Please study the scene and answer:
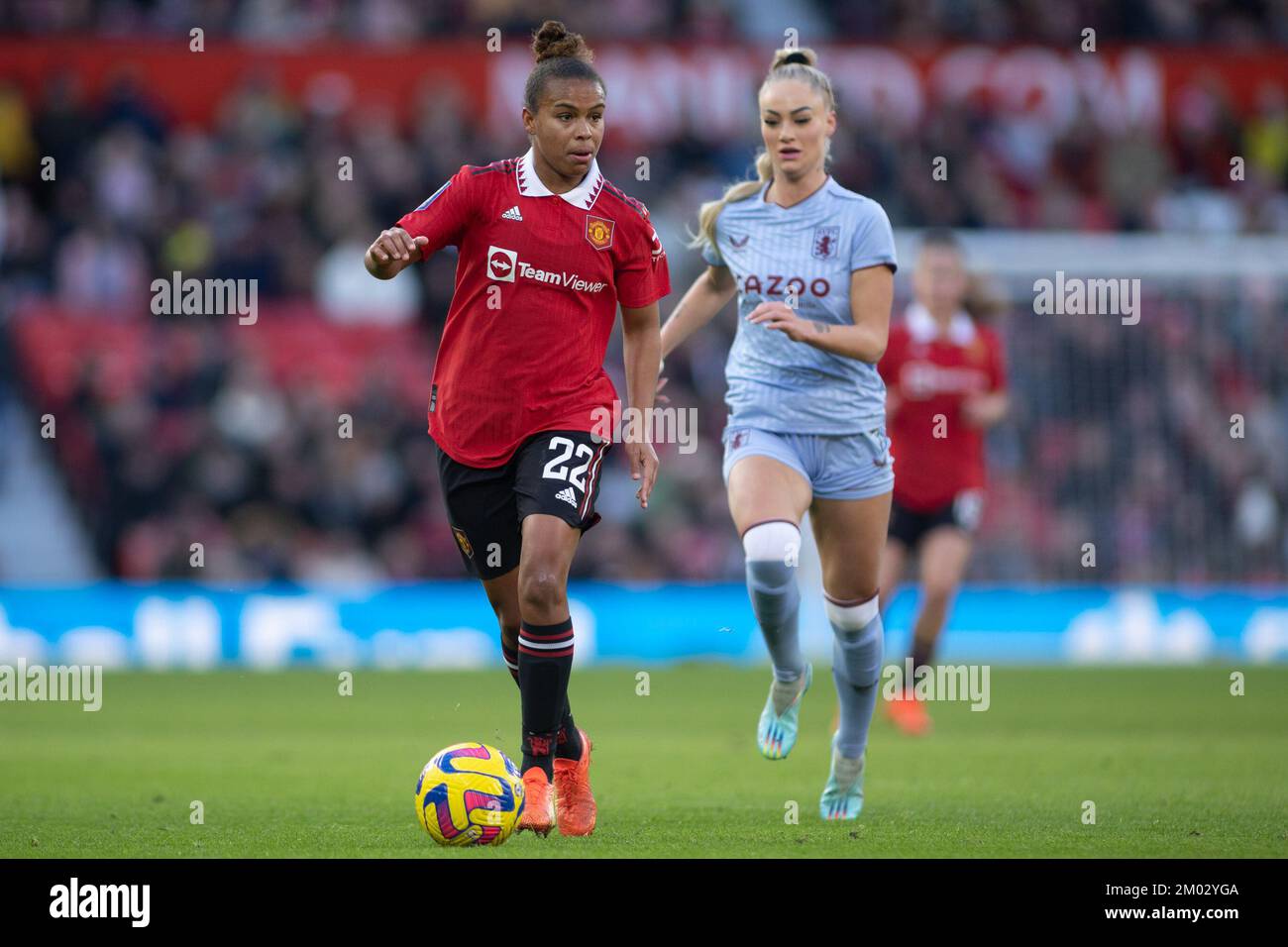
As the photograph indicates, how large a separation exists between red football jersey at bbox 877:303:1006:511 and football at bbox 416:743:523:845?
19.4ft

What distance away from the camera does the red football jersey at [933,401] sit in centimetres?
1215

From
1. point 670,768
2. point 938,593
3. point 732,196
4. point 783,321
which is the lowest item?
point 670,768

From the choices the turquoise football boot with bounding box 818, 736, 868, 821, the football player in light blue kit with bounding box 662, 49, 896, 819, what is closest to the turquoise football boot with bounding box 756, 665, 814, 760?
the football player in light blue kit with bounding box 662, 49, 896, 819

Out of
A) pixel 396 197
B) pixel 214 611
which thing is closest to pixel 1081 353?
pixel 396 197

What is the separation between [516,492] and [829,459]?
140 centimetres

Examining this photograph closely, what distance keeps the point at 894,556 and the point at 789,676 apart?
14.2ft

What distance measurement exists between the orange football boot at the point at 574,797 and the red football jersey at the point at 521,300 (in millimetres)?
1197

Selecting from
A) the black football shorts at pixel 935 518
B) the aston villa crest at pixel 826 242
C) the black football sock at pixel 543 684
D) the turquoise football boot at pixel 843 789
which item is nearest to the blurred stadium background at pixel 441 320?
the black football shorts at pixel 935 518

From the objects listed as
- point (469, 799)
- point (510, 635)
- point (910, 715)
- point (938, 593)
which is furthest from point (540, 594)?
point (910, 715)

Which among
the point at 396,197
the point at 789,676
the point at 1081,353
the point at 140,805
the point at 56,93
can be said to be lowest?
the point at 140,805

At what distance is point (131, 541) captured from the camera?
1769 centimetres

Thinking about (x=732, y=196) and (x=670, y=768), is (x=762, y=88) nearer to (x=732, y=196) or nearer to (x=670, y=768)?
(x=732, y=196)

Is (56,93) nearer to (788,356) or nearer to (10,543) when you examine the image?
(10,543)

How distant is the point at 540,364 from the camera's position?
6.95 m
